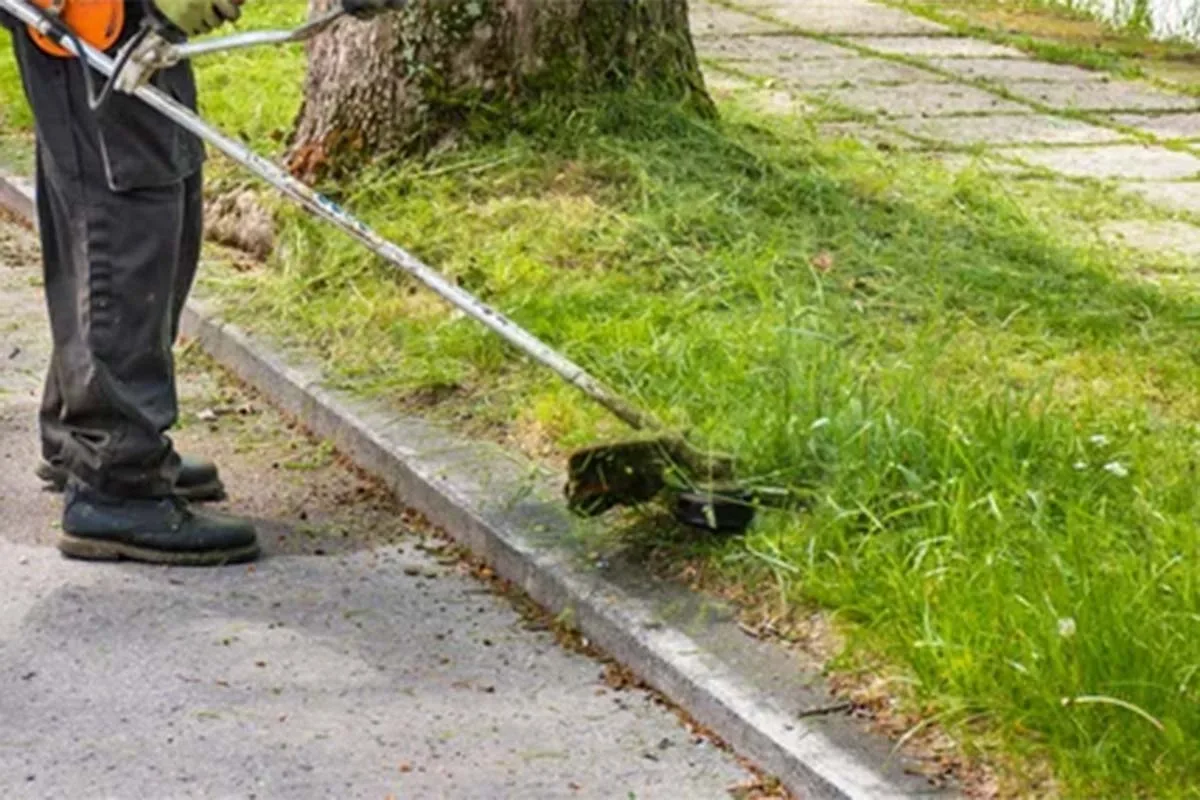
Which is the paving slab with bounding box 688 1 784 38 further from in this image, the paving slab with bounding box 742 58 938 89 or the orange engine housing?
the orange engine housing

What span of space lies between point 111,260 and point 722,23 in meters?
6.12

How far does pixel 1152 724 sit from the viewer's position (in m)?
3.99

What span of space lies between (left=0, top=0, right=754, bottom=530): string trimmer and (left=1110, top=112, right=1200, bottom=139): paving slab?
169 inches

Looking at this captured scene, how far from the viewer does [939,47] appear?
10.6m

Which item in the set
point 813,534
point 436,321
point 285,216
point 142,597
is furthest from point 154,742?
point 285,216

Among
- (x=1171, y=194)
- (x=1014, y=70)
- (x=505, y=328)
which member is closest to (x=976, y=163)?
(x=1171, y=194)

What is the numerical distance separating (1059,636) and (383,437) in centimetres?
206

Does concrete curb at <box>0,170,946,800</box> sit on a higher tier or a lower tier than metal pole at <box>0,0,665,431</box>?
lower

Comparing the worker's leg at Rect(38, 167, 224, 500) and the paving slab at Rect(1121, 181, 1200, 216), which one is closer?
the worker's leg at Rect(38, 167, 224, 500)

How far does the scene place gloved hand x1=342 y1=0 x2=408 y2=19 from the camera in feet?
16.3

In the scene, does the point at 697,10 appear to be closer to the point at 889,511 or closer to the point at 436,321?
the point at 436,321

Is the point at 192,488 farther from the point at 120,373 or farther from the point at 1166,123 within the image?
the point at 1166,123

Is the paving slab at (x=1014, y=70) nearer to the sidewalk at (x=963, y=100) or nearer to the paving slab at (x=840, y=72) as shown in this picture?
the sidewalk at (x=963, y=100)

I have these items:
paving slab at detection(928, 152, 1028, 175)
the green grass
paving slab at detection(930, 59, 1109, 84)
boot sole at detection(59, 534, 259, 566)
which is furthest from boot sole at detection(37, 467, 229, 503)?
paving slab at detection(930, 59, 1109, 84)
